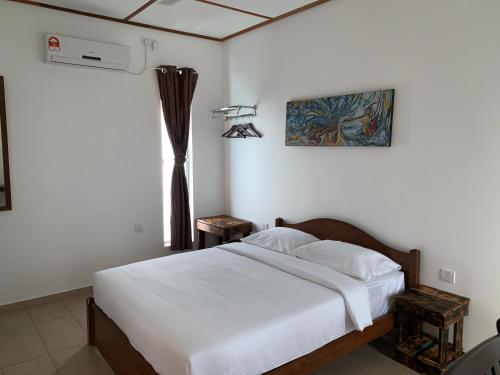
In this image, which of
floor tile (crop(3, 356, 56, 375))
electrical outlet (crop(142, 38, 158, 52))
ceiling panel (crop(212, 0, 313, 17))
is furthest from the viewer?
electrical outlet (crop(142, 38, 158, 52))

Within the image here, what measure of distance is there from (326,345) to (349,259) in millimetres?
673

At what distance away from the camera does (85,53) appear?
3574 mm

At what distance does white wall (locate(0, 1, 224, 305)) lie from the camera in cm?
340

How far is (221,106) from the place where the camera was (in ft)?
15.2

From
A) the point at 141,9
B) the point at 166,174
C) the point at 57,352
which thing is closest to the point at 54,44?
the point at 141,9

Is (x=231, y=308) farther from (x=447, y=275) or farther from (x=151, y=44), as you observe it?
(x=151, y=44)

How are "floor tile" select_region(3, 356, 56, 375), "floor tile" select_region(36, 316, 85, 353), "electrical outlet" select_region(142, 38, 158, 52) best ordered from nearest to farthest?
"floor tile" select_region(3, 356, 56, 375) → "floor tile" select_region(36, 316, 85, 353) → "electrical outlet" select_region(142, 38, 158, 52)

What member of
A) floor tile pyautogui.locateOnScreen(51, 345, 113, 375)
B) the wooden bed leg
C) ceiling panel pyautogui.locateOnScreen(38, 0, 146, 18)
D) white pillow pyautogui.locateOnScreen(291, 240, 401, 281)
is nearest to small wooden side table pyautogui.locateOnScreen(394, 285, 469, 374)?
white pillow pyautogui.locateOnScreen(291, 240, 401, 281)

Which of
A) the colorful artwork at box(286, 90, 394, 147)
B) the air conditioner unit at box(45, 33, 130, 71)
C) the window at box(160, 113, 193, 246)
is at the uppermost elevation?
the air conditioner unit at box(45, 33, 130, 71)

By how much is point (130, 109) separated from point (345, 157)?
225 centimetres

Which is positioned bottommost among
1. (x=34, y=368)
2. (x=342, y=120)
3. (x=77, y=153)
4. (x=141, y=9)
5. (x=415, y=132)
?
(x=34, y=368)

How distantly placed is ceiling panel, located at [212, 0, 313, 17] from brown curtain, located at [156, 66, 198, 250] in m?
1.06

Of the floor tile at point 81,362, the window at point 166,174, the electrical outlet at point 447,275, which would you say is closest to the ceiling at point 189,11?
the window at point 166,174

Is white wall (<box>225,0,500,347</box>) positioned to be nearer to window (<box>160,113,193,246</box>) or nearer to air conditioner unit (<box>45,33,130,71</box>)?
window (<box>160,113,193,246</box>)
